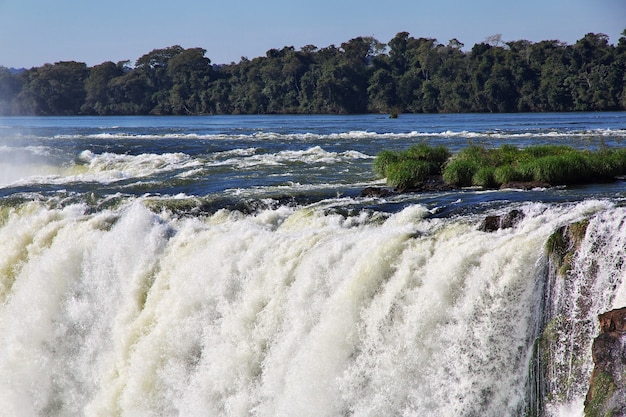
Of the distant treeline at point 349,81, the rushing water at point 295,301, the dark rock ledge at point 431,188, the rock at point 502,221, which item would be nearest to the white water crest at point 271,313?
the rushing water at point 295,301

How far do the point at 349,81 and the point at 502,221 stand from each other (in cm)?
8673

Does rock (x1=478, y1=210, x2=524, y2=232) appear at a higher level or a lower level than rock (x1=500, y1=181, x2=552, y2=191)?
higher

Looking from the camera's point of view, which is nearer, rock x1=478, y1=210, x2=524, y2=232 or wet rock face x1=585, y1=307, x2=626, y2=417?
wet rock face x1=585, y1=307, x2=626, y2=417

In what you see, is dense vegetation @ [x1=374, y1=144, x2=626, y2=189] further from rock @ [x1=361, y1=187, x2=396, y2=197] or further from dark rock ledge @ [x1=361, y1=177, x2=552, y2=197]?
rock @ [x1=361, y1=187, x2=396, y2=197]

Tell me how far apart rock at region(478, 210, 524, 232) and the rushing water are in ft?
0.52

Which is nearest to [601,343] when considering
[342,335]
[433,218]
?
[342,335]

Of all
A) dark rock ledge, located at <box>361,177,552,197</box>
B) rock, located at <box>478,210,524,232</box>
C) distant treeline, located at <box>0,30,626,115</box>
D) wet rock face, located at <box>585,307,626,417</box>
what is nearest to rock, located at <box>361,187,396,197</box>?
dark rock ledge, located at <box>361,177,552,197</box>

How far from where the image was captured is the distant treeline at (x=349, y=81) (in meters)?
83.9

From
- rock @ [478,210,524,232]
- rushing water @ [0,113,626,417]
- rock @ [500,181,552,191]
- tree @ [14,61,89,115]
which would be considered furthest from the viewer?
tree @ [14,61,89,115]

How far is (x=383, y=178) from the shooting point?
22578 millimetres

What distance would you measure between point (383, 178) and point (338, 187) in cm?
173

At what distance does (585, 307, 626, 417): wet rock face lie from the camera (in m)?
9.52

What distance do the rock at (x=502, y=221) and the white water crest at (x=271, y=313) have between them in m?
0.16

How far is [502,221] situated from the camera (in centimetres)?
1355
